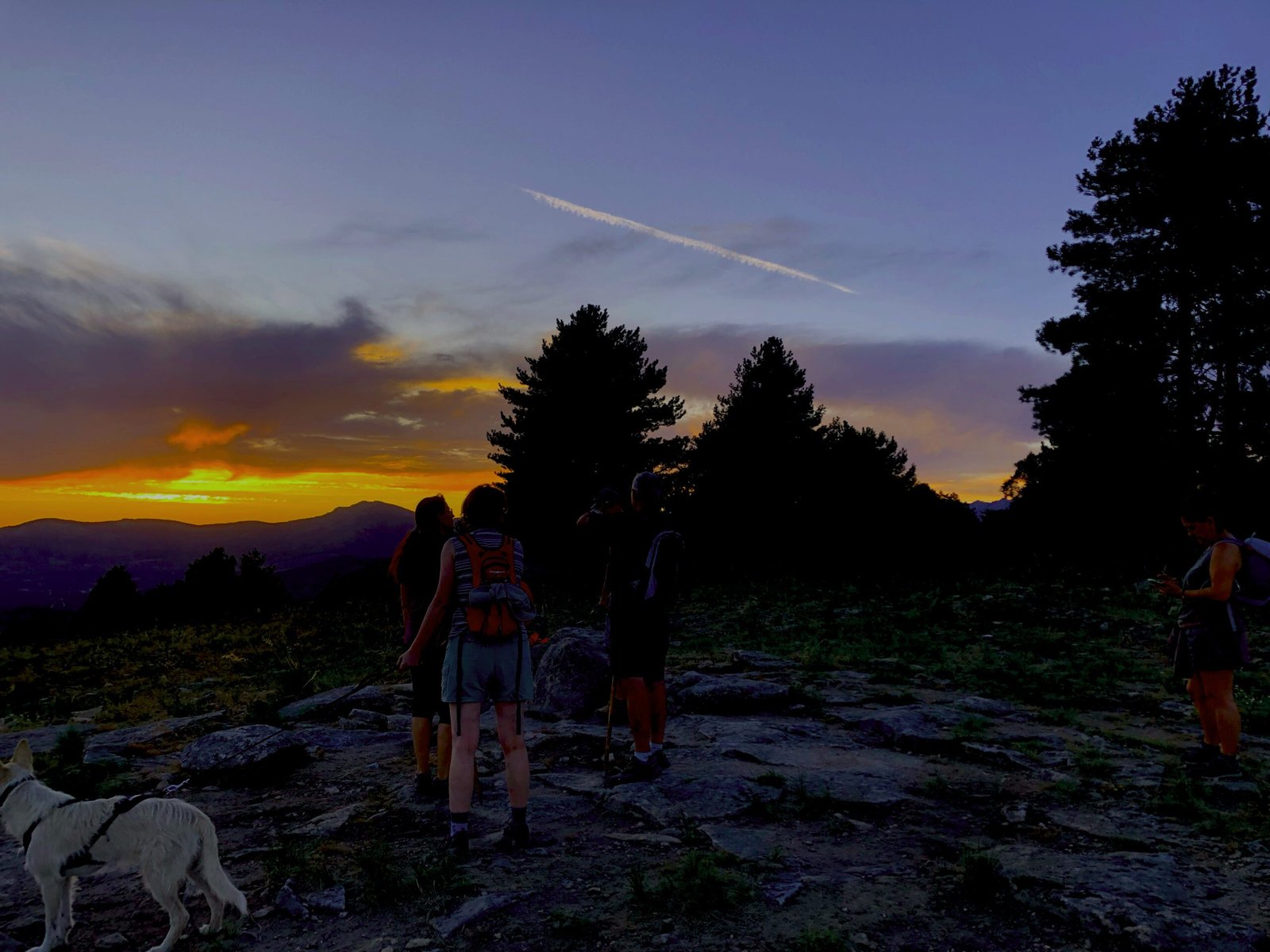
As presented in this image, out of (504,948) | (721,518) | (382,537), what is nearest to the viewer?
(504,948)

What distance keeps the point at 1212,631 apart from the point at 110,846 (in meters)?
7.90

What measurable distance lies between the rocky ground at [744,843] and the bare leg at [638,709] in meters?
0.36

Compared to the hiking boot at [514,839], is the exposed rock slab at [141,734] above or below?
below

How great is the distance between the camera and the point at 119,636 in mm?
20422

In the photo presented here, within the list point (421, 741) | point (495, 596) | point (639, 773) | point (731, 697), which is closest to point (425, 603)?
point (421, 741)

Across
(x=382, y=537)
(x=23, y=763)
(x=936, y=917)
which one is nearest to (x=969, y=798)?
(x=936, y=917)

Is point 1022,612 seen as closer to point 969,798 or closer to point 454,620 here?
point 969,798

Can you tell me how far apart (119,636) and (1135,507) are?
3019cm

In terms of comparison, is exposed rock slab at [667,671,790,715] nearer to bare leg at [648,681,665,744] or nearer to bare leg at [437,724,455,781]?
bare leg at [648,681,665,744]

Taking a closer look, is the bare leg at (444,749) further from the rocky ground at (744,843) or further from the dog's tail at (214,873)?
the dog's tail at (214,873)

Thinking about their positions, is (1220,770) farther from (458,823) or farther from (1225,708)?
(458,823)

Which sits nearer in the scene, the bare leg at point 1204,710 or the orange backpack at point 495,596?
the orange backpack at point 495,596

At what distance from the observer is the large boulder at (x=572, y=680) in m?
9.40

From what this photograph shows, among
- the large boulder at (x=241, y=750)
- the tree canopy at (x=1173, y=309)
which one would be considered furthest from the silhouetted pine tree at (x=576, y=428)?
the large boulder at (x=241, y=750)
